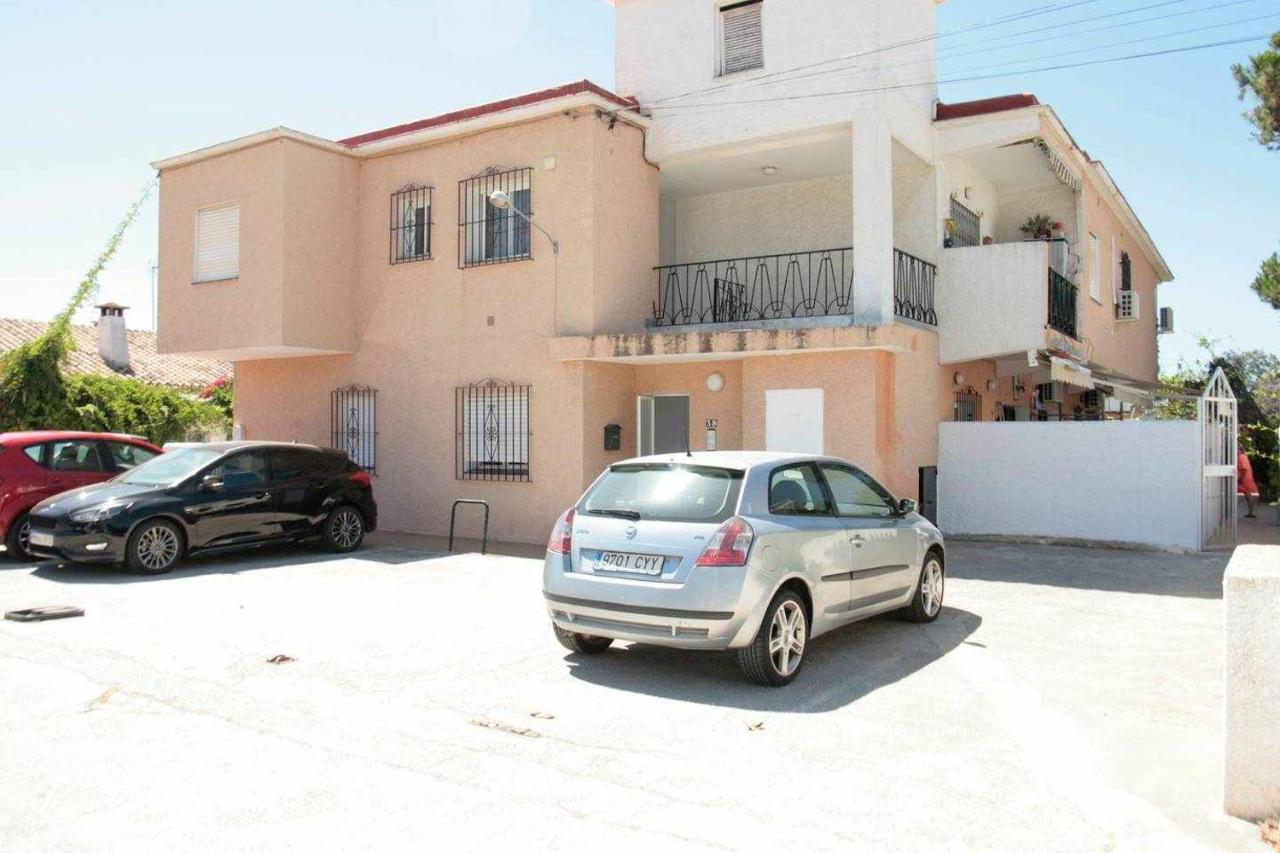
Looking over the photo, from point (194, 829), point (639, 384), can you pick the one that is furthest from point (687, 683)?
point (639, 384)

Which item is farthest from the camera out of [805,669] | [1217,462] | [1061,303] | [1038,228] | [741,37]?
[1038,228]

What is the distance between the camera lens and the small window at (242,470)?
39.7 ft

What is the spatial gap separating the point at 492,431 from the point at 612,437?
192cm

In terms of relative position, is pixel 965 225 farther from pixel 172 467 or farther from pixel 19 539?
pixel 19 539

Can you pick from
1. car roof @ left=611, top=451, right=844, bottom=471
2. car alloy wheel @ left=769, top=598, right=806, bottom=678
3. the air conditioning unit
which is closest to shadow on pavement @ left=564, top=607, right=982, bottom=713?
car alloy wheel @ left=769, top=598, right=806, bottom=678

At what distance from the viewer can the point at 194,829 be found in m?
4.29

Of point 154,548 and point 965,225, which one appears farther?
point 965,225

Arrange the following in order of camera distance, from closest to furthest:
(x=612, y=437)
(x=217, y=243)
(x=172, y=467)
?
(x=172, y=467), (x=612, y=437), (x=217, y=243)

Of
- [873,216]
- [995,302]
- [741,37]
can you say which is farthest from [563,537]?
[741,37]

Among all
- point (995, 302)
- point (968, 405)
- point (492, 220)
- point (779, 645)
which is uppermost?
point (492, 220)

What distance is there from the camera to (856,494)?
8055mm

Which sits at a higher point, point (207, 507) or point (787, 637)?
point (207, 507)

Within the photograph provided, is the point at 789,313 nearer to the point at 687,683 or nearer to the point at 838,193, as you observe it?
the point at 838,193

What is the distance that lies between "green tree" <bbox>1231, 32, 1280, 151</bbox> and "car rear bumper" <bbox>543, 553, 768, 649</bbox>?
12.6 m
